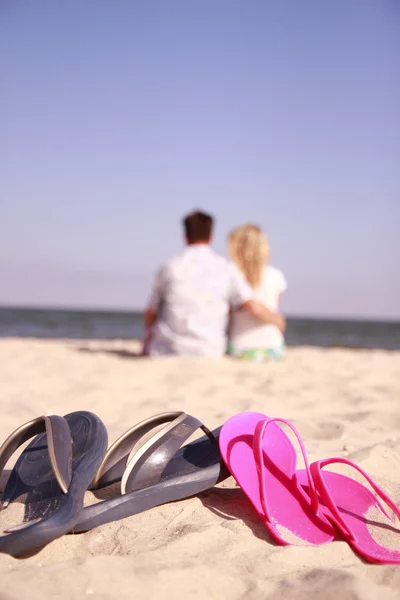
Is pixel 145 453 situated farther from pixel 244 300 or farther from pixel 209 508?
pixel 244 300

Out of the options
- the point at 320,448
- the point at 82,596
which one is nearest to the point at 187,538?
the point at 82,596

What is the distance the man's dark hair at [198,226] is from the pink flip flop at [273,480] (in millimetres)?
3333

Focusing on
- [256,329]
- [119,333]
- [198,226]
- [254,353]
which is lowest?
[119,333]

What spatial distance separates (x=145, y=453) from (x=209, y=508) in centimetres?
27

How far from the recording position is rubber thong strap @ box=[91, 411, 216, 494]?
5.51ft

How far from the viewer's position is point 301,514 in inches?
62.2

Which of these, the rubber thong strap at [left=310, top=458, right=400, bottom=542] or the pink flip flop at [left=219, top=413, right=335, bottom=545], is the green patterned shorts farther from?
the rubber thong strap at [left=310, top=458, right=400, bottom=542]

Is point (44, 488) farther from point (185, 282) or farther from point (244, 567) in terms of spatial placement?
point (185, 282)

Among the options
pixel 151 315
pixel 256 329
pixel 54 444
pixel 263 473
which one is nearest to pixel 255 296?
pixel 256 329

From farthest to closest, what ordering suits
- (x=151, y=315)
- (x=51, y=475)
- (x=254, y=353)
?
(x=151, y=315)
(x=254, y=353)
(x=51, y=475)

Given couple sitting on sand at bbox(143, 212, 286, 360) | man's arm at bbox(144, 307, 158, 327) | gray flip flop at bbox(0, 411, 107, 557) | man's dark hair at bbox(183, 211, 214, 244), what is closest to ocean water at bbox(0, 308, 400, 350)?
man's arm at bbox(144, 307, 158, 327)

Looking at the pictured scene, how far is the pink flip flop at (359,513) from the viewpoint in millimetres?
1432

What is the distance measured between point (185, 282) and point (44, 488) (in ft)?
11.2

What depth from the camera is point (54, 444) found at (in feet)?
4.88
